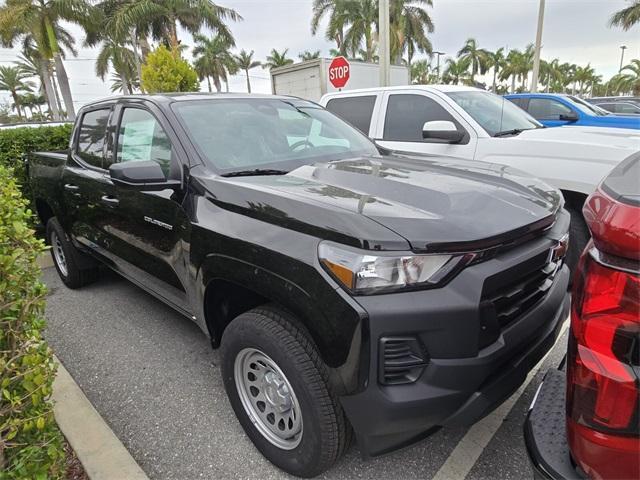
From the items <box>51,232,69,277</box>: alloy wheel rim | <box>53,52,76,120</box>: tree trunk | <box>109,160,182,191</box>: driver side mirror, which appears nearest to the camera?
<box>109,160,182,191</box>: driver side mirror

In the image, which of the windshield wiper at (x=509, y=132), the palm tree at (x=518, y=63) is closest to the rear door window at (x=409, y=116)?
Result: the windshield wiper at (x=509, y=132)

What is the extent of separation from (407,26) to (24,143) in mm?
30394

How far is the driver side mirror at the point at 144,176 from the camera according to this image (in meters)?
2.40

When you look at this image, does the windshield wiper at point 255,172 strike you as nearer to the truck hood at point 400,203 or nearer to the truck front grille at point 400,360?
the truck hood at point 400,203

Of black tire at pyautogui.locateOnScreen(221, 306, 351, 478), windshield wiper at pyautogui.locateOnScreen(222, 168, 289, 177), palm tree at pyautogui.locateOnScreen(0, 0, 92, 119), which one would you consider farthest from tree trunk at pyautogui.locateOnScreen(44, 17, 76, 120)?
black tire at pyautogui.locateOnScreen(221, 306, 351, 478)

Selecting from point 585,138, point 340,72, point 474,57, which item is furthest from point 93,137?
point 474,57

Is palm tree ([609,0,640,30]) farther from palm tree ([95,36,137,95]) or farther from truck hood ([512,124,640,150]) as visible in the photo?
palm tree ([95,36,137,95])

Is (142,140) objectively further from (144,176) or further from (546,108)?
(546,108)

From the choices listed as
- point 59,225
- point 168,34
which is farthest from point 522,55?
point 59,225

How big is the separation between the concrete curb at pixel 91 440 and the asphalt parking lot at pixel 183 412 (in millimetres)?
112

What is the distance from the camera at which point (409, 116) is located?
5.22 metres

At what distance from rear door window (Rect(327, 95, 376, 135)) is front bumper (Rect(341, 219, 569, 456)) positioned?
4153 millimetres

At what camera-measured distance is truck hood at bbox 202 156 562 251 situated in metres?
1.65

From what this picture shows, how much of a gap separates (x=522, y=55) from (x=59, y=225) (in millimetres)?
62400
